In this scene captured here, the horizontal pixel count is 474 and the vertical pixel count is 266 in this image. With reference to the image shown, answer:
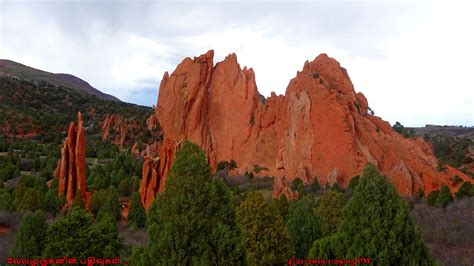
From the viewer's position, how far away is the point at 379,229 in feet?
19.8

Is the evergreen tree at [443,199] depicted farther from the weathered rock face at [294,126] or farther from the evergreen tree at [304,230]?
the evergreen tree at [304,230]

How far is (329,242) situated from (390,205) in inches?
55.2

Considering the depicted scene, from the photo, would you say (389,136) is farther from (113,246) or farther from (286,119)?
(113,246)

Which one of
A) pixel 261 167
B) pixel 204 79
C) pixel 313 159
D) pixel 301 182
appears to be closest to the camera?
pixel 301 182

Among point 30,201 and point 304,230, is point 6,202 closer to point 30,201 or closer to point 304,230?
point 30,201

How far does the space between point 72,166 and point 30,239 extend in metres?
13.1

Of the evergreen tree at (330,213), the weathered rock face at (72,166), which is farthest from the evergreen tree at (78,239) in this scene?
the weathered rock face at (72,166)

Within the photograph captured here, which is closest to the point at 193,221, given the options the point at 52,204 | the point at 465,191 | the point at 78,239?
the point at 78,239

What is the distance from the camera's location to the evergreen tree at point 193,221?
5.43m

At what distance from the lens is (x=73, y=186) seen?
2277 cm

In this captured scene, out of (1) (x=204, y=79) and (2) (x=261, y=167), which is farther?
(1) (x=204, y=79)

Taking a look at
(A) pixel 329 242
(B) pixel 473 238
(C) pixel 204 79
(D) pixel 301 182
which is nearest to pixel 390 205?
(A) pixel 329 242

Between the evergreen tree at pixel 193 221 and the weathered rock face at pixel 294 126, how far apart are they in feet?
79.2

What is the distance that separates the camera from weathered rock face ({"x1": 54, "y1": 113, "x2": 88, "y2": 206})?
74.4 ft
